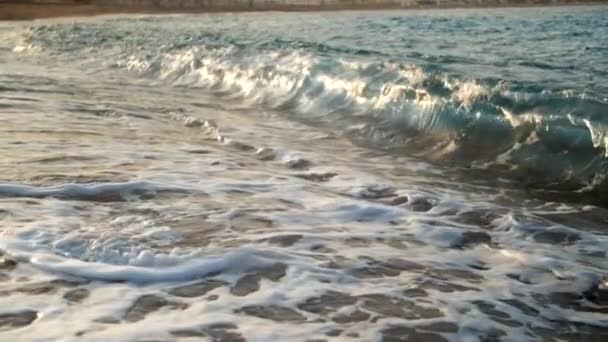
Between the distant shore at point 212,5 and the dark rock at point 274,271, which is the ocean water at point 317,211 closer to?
the dark rock at point 274,271

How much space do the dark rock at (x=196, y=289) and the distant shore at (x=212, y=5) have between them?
136 feet

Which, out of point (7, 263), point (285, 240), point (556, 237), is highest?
point (7, 263)

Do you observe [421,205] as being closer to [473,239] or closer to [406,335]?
[473,239]

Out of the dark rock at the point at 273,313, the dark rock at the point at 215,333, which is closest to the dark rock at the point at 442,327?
the dark rock at the point at 273,313

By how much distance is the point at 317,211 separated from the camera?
482 centimetres

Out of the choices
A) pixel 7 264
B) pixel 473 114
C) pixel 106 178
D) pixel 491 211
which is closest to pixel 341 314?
pixel 7 264

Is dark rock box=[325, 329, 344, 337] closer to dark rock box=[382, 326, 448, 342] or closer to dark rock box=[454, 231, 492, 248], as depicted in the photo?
dark rock box=[382, 326, 448, 342]

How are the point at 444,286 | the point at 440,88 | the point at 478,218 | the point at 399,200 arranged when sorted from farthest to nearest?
the point at 440,88 < the point at 399,200 < the point at 478,218 < the point at 444,286

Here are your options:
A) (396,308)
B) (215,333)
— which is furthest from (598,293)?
(215,333)

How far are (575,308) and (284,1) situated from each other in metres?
55.3

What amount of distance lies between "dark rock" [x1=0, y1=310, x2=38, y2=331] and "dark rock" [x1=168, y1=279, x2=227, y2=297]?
0.54 metres

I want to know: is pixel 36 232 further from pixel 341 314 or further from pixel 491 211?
pixel 491 211

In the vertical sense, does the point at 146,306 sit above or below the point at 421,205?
above

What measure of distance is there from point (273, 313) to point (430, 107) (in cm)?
560
